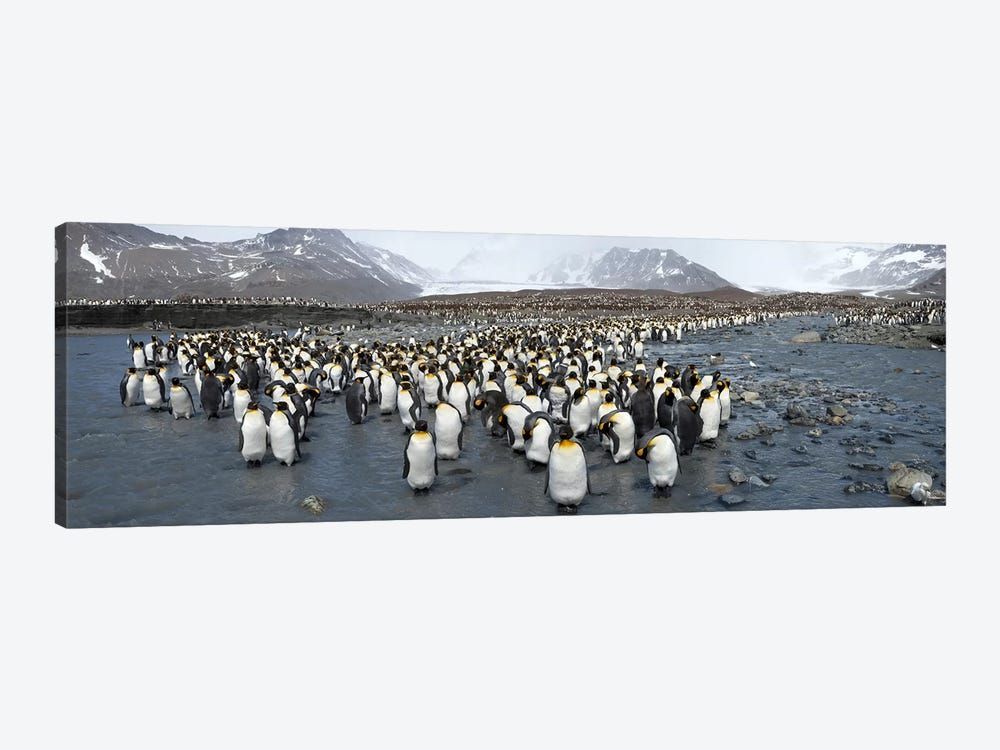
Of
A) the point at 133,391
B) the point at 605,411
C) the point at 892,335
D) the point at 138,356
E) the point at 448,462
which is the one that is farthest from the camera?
the point at 892,335

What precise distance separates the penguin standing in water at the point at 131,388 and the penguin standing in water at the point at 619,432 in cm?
493

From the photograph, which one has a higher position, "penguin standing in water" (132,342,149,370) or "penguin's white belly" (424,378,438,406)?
"penguin standing in water" (132,342,149,370)

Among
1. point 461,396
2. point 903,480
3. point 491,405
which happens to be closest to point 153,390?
point 461,396

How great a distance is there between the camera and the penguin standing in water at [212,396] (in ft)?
27.1

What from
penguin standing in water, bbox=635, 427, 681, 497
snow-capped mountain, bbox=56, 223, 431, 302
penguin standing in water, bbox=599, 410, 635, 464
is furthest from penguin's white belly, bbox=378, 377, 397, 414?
penguin standing in water, bbox=635, 427, 681, 497

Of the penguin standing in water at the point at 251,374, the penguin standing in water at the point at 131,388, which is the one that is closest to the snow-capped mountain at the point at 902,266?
the penguin standing in water at the point at 251,374

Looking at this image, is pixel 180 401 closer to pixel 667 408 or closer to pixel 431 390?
pixel 431 390

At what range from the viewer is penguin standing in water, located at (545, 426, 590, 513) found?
604cm

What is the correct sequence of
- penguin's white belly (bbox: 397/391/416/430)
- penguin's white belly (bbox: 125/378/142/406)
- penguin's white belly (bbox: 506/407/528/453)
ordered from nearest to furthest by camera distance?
1. penguin's white belly (bbox: 506/407/528/453)
2. penguin's white belly (bbox: 125/378/142/406)
3. penguin's white belly (bbox: 397/391/416/430)

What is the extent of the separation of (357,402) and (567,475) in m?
3.11

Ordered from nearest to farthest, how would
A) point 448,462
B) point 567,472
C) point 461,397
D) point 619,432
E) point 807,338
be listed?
point 567,472, point 619,432, point 448,462, point 461,397, point 807,338

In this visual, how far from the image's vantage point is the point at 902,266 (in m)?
8.30

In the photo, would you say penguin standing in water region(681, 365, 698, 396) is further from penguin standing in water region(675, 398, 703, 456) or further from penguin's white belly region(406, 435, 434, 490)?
penguin's white belly region(406, 435, 434, 490)

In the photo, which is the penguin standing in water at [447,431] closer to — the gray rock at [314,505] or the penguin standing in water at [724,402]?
the gray rock at [314,505]
